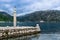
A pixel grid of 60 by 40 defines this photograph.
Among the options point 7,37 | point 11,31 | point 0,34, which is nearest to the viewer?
point 0,34

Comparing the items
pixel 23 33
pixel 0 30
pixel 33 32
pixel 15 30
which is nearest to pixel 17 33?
pixel 15 30

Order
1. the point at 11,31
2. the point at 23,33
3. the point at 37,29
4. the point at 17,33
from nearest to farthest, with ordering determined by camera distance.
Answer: the point at 11,31, the point at 17,33, the point at 23,33, the point at 37,29

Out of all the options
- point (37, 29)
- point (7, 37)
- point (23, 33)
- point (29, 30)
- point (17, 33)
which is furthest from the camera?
point (37, 29)

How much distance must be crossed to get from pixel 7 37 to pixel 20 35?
7492mm

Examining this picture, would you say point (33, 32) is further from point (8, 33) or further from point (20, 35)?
point (8, 33)

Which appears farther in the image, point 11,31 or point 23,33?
point 23,33

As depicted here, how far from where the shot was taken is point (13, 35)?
42.2 meters

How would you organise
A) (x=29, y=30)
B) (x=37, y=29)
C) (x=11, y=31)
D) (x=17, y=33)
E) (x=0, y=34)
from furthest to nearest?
(x=37, y=29) < (x=29, y=30) < (x=17, y=33) < (x=11, y=31) < (x=0, y=34)

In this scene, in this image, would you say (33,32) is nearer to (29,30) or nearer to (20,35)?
(29,30)

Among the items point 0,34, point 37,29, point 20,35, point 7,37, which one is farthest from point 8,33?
point 37,29

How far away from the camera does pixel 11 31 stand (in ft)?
137

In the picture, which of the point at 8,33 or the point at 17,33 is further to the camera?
the point at 17,33

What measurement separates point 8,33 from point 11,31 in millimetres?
1808

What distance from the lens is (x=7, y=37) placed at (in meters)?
39.2
